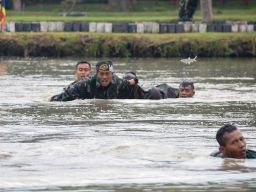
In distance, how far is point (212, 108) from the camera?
22.8 meters

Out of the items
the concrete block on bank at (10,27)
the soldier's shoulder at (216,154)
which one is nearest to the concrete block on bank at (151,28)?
the concrete block on bank at (10,27)

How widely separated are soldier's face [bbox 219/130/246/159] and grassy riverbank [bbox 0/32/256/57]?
973 inches

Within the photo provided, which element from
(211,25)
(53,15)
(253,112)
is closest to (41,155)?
(253,112)

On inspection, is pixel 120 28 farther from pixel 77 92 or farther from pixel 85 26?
pixel 77 92

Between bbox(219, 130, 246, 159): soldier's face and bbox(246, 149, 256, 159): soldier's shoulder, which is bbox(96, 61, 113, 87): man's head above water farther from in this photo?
bbox(219, 130, 246, 159): soldier's face

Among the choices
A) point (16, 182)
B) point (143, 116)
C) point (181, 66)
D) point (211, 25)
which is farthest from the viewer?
point (211, 25)

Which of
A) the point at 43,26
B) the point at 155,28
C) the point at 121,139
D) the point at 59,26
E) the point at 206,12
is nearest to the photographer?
the point at 121,139

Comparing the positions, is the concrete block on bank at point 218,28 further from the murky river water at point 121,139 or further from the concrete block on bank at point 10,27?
the murky river water at point 121,139

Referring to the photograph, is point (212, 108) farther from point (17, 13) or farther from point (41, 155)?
point (17, 13)

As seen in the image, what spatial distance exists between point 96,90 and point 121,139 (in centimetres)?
633

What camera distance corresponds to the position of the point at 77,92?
935 inches

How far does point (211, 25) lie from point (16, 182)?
3192 centimetres

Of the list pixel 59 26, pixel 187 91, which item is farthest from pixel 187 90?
pixel 59 26

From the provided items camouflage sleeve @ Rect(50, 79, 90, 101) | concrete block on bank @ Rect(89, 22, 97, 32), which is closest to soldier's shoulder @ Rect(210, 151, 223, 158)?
camouflage sleeve @ Rect(50, 79, 90, 101)
